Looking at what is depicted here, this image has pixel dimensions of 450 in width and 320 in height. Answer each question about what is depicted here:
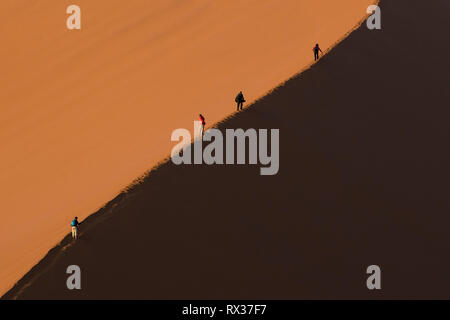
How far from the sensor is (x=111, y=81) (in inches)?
832

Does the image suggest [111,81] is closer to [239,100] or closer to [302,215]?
[239,100]

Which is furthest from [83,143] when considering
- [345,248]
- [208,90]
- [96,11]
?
[96,11]

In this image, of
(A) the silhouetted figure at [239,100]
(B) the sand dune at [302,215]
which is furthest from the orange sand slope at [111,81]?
(B) the sand dune at [302,215]

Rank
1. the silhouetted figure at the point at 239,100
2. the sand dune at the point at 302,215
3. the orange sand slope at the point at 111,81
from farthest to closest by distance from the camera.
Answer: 1. the orange sand slope at the point at 111,81
2. the silhouetted figure at the point at 239,100
3. the sand dune at the point at 302,215

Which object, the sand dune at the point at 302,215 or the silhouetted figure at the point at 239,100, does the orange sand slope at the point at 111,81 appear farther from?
the sand dune at the point at 302,215

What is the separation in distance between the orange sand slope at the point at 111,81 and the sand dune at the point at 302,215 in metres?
1.19

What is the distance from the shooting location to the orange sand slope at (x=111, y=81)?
1530 centimetres

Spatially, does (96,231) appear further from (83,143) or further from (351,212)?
(83,143)

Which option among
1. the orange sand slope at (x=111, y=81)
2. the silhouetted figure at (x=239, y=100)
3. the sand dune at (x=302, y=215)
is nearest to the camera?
the sand dune at (x=302, y=215)

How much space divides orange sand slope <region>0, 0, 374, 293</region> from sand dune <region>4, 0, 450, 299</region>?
119 cm

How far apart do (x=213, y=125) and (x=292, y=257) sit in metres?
3.09

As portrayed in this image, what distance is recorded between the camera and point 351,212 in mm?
13594

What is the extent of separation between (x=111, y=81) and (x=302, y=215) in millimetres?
9753

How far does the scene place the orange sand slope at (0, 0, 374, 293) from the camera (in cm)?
1530
